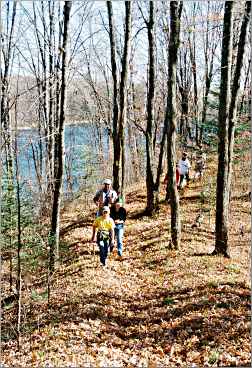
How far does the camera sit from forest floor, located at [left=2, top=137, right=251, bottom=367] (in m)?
8.04

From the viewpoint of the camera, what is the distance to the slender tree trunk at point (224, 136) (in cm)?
1110

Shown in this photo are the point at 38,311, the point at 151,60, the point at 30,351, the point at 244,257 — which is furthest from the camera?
the point at 151,60

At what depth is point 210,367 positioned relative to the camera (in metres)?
7.57

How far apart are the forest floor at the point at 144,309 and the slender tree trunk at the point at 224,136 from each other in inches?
30.0

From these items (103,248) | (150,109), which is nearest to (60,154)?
(103,248)

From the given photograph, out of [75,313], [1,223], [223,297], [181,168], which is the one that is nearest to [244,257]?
[223,297]

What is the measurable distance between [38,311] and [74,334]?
2030 mm

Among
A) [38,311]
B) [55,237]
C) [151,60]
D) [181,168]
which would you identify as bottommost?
[38,311]

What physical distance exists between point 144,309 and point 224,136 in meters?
4.98

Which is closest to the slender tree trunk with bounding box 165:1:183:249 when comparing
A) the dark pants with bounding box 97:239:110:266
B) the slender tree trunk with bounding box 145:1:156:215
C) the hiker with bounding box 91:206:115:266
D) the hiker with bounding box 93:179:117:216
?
the hiker with bounding box 93:179:117:216

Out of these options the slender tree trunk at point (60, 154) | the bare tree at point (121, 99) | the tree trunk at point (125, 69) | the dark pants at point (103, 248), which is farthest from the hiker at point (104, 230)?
the tree trunk at point (125, 69)

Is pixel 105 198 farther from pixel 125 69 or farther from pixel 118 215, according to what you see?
pixel 125 69

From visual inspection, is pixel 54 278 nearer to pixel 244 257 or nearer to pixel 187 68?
pixel 244 257

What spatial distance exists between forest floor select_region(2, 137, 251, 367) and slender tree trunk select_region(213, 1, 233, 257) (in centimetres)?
76
